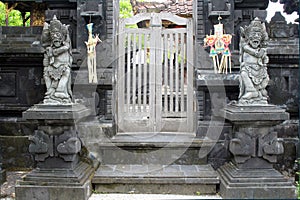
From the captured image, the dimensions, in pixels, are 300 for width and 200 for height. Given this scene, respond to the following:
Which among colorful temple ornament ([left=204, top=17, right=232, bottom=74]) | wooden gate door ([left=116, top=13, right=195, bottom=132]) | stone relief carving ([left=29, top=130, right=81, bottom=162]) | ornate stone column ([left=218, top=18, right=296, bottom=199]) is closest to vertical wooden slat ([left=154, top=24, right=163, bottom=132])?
wooden gate door ([left=116, top=13, right=195, bottom=132])

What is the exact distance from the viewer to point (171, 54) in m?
7.19

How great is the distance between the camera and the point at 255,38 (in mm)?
5168

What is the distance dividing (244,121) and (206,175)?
3.65 ft

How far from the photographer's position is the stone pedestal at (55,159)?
488 centimetres

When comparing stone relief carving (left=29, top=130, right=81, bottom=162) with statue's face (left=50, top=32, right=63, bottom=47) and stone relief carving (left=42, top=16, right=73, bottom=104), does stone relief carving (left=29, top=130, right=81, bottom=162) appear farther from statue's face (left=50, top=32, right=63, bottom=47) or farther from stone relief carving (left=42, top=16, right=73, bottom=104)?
statue's face (left=50, top=32, right=63, bottom=47)

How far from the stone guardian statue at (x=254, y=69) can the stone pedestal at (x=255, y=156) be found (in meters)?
0.19

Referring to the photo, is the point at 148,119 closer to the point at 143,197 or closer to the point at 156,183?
the point at 156,183

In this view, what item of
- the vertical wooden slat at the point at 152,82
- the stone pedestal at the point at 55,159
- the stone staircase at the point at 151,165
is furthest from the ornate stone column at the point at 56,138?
the vertical wooden slat at the point at 152,82

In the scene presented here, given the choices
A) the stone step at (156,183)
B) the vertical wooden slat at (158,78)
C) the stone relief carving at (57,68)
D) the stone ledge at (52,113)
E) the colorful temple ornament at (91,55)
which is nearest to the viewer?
the stone ledge at (52,113)

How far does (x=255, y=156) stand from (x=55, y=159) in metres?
3.15

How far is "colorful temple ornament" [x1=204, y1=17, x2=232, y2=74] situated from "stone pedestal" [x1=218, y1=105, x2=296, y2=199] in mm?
1122

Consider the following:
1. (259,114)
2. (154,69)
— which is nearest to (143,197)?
(259,114)

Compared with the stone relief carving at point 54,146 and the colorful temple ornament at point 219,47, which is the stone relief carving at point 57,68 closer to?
the stone relief carving at point 54,146

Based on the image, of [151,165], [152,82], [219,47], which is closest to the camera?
[151,165]
